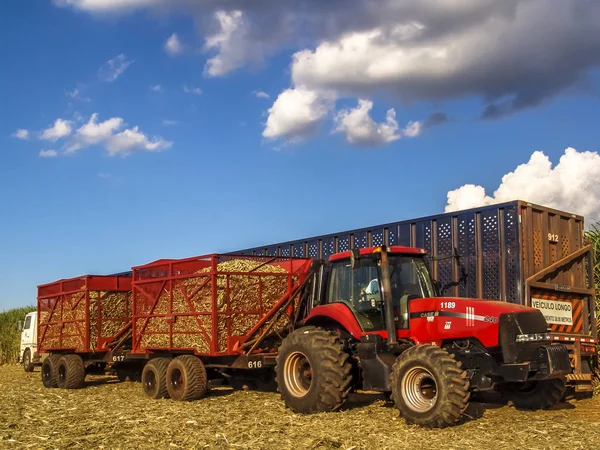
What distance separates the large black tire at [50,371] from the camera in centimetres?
1588

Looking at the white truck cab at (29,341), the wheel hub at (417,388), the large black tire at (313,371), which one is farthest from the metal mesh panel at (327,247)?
the white truck cab at (29,341)

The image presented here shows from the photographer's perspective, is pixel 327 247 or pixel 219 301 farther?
pixel 327 247

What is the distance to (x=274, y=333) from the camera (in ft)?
39.4

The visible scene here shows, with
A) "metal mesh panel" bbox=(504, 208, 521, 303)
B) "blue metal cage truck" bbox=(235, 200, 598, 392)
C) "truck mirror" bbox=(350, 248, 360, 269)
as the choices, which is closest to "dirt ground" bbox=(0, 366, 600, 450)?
"blue metal cage truck" bbox=(235, 200, 598, 392)

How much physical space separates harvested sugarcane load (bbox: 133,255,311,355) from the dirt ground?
112 cm

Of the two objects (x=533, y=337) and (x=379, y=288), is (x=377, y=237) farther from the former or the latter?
(x=533, y=337)

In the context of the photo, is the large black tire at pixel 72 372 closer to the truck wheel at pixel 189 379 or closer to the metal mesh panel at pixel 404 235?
the truck wheel at pixel 189 379

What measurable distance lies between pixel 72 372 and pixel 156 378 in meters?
3.77

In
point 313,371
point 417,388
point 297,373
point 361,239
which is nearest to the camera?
point 417,388

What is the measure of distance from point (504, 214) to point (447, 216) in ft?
3.60

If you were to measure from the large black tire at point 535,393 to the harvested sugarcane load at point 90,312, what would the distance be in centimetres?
883

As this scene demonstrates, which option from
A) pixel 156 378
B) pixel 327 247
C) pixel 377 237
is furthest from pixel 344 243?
pixel 156 378

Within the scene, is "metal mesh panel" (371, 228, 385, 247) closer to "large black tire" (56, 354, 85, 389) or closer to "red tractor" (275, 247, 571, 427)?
"red tractor" (275, 247, 571, 427)

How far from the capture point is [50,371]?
16.1m
